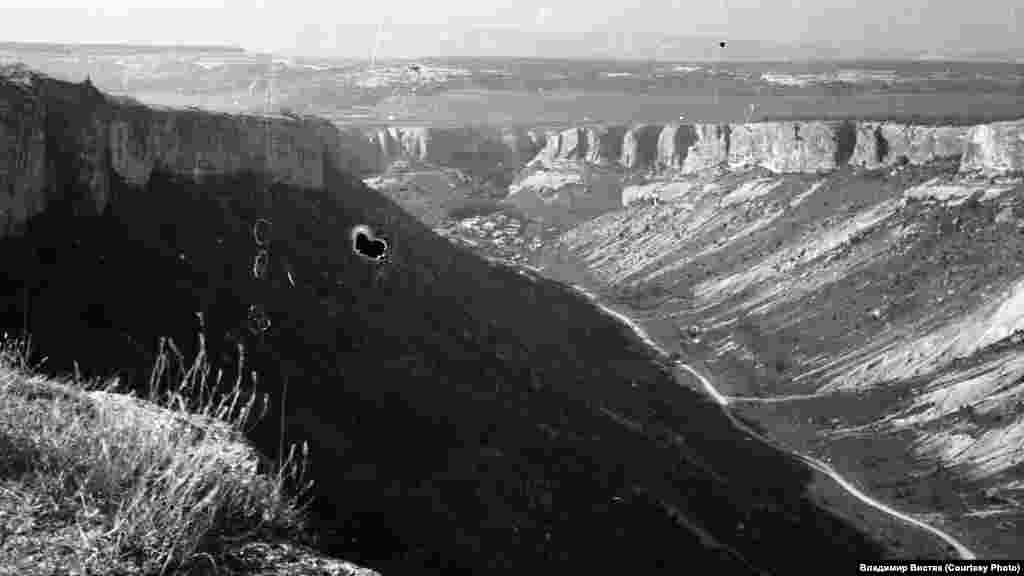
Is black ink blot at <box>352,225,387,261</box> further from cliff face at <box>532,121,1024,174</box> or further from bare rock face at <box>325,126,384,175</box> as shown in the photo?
bare rock face at <box>325,126,384,175</box>

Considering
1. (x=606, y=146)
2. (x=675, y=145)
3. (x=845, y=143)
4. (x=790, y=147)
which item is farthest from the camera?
(x=606, y=146)

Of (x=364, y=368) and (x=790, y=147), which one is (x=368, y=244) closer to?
(x=364, y=368)

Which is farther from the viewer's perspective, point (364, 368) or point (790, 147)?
point (790, 147)

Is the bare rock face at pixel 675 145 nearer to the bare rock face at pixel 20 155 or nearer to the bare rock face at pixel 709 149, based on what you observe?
the bare rock face at pixel 709 149

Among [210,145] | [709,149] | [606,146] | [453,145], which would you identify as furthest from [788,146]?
[210,145]

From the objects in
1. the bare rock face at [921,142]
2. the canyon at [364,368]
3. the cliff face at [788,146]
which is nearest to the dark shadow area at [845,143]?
A: the cliff face at [788,146]

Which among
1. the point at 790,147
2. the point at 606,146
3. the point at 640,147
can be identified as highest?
the point at 790,147

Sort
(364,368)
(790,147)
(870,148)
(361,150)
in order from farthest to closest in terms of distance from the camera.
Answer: (361,150), (790,147), (870,148), (364,368)
